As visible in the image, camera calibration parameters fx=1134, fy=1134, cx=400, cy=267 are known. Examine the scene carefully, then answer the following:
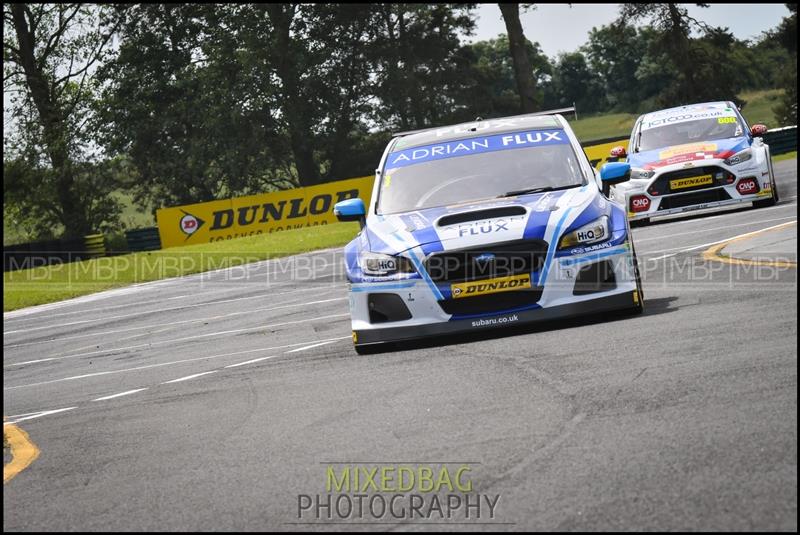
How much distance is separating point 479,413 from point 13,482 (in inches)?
98.1

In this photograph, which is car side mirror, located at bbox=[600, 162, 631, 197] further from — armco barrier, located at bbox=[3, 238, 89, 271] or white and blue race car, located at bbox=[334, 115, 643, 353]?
armco barrier, located at bbox=[3, 238, 89, 271]

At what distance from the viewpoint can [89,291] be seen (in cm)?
2339

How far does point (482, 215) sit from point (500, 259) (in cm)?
52

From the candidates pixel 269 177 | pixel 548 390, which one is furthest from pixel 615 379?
pixel 269 177

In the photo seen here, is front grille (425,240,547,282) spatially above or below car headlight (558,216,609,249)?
below

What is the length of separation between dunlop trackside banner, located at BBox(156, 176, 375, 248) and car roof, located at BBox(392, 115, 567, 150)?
1039 inches

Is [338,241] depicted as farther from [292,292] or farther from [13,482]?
[13,482]

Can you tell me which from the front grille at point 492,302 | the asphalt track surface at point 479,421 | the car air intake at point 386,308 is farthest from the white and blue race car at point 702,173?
the car air intake at point 386,308

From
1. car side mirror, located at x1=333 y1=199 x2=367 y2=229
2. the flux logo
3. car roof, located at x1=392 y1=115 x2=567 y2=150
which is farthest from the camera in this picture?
the flux logo

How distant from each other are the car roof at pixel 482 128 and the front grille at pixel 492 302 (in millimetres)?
2285

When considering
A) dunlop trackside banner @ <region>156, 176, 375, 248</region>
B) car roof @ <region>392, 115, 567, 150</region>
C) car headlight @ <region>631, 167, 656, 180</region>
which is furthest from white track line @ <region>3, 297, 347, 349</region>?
dunlop trackside banner @ <region>156, 176, 375, 248</region>

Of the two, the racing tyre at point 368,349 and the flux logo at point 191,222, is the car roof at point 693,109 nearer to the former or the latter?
the racing tyre at point 368,349

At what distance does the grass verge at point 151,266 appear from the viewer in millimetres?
24016

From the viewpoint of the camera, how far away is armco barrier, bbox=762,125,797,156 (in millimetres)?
35875
